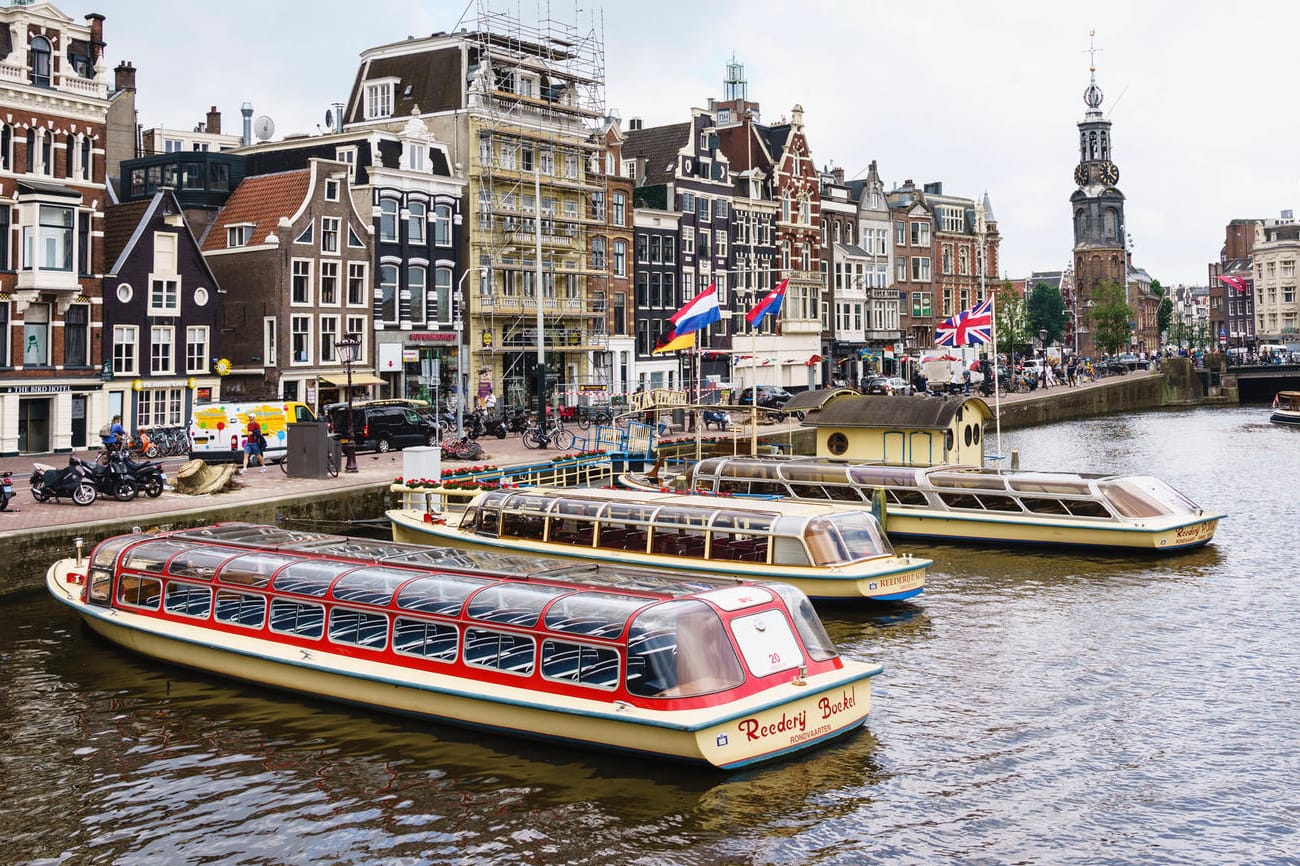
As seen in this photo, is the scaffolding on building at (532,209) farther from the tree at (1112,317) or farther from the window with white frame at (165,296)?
the tree at (1112,317)

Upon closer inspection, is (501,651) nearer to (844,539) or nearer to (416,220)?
(844,539)

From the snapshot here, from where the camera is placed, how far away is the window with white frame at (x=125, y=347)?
161 feet

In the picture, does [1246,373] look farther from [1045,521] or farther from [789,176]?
[1045,521]

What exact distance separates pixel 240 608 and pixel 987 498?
22563mm

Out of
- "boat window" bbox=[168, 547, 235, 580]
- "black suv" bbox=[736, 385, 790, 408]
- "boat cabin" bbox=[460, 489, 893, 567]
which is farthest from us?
"black suv" bbox=[736, 385, 790, 408]

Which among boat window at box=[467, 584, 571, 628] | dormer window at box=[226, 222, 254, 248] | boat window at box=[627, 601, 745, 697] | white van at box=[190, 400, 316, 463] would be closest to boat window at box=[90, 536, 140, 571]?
boat window at box=[467, 584, 571, 628]

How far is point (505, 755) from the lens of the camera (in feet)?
59.9

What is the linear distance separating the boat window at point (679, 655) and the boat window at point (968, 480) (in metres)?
21.2

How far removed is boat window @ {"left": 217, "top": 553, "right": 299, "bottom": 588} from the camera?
22.0 metres

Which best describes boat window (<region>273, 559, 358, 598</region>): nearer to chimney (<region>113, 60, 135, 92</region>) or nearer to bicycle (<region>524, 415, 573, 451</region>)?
bicycle (<region>524, 415, 573, 451</region>)

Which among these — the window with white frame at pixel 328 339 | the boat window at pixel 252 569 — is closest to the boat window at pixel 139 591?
the boat window at pixel 252 569

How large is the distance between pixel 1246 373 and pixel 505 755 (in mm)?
107681

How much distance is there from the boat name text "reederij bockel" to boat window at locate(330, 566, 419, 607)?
645 cm

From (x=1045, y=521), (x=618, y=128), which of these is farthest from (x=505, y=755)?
(x=618, y=128)
